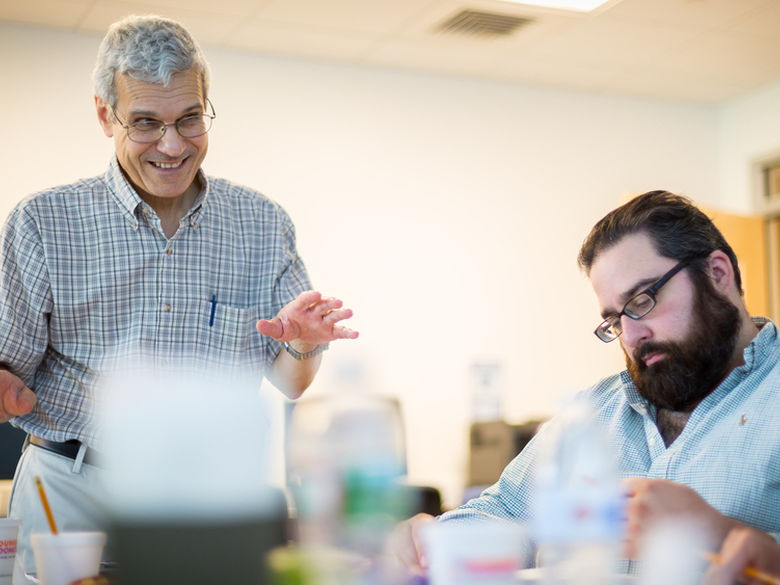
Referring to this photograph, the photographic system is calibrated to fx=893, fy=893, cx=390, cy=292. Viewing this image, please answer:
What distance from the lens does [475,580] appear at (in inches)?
29.3

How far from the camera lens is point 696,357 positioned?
1.48m

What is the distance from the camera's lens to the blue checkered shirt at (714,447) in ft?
4.19

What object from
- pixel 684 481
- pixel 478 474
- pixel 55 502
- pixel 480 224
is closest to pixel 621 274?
pixel 684 481

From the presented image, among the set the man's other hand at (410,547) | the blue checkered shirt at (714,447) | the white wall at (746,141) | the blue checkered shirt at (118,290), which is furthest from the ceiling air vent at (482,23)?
the man's other hand at (410,547)

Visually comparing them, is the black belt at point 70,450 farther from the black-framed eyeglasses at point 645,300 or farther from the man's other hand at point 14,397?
the black-framed eyeglasses at point 645,300

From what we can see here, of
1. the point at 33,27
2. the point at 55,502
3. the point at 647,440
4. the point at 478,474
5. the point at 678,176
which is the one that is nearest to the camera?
the point at 647,440

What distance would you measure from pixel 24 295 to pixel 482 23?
3.34 m

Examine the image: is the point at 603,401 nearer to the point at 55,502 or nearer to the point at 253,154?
the point at 55,502

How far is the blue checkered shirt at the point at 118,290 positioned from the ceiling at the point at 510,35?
2663mm

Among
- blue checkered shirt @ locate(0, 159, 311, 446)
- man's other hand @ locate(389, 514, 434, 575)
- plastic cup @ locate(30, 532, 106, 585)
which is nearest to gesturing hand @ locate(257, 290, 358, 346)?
blue checkered shirt @ locate(0, 159, 311, 446)

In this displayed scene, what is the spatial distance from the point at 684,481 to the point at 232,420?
0.88m

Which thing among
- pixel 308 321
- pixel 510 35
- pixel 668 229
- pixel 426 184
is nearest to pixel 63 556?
pixel 308 321

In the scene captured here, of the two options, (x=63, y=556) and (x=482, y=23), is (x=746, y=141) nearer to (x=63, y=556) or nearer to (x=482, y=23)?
(x=482, y=23)

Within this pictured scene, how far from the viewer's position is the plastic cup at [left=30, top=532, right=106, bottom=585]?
0.96 meters
